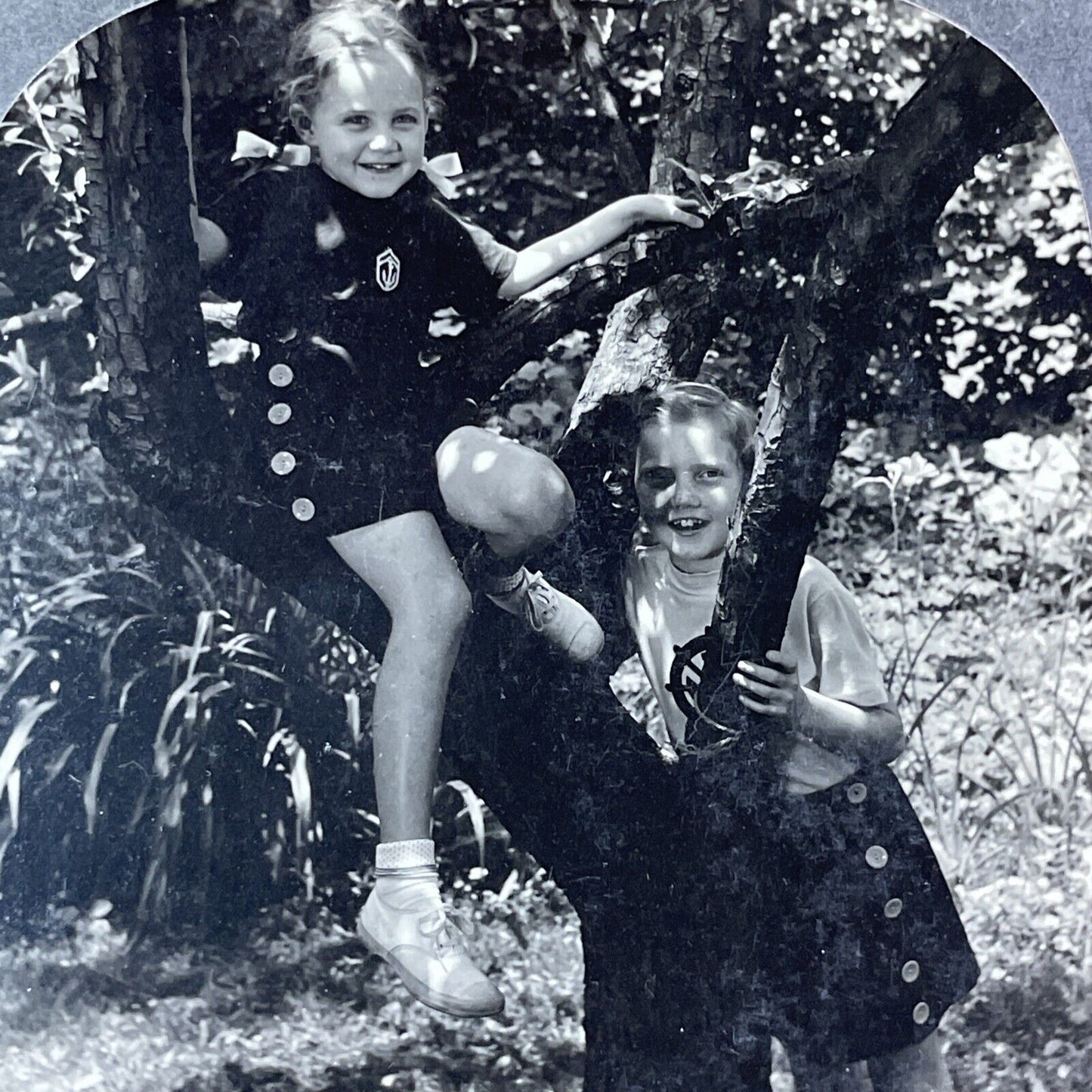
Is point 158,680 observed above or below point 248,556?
→ below

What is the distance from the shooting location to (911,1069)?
213 centimetres

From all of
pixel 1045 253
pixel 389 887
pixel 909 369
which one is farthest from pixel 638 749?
pixel 1045 253

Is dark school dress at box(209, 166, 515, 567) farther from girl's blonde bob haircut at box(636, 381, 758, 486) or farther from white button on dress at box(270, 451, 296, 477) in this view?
girl's blonde bob haircut at box(636, 381, 758, 486)

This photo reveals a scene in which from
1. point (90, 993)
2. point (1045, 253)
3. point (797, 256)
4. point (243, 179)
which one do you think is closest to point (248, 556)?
point (243, 179)

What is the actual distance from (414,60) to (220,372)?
60cm

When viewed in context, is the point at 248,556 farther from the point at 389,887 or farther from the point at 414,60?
the point at 414,60

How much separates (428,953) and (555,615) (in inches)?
22.9

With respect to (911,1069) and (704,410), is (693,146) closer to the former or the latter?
(704,410)

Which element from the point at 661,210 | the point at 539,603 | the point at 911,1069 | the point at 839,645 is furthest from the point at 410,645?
the point at 911,1069

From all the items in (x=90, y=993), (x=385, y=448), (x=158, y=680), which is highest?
(x=385, y=448)

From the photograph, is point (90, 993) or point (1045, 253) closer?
point (90, 993)

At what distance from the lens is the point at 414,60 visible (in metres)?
2.09

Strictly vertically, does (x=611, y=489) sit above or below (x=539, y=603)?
above

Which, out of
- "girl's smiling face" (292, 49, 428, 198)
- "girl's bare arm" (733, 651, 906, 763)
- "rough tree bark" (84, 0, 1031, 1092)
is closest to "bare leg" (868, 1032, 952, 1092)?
"rough tree bark" (84, 0, 1031, 1092)
